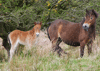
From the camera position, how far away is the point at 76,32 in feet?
21.1

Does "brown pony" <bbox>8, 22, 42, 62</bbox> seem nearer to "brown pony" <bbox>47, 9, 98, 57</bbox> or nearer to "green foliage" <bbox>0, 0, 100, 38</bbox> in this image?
"green foliage" <bbox>0, 0, 100, 38</bbox>

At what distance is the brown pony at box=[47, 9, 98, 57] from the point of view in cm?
585

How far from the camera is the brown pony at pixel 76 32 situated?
585 centimetres

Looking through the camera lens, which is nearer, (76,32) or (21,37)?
(76,32)

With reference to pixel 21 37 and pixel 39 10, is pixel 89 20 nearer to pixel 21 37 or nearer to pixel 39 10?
pixel 39 10

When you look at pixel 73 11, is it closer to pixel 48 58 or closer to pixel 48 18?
pixel 48 18

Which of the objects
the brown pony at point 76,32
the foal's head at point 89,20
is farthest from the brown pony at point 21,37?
the foal's head at point 89,20

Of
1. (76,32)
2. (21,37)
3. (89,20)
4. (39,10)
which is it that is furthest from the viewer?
(39,10)

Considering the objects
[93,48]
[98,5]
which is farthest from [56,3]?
[93,48]

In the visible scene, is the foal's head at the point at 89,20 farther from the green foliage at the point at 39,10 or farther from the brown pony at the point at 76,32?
the green foliage at the point at 39,10

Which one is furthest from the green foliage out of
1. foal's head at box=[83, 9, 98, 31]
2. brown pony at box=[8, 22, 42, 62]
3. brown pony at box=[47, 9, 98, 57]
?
foal's head at box=[83, 9, 98, 31]

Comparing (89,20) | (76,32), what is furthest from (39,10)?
(89,20)

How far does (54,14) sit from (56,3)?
602 mm

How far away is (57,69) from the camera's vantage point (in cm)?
412
